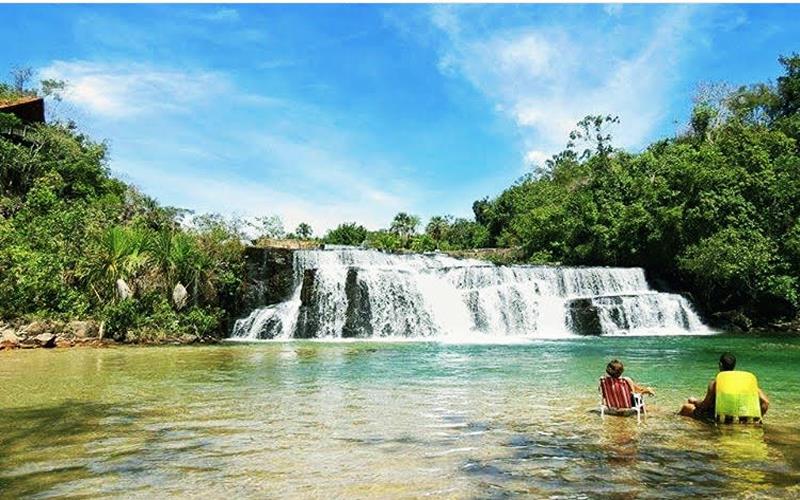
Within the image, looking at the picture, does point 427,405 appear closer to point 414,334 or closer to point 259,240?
point 414,334

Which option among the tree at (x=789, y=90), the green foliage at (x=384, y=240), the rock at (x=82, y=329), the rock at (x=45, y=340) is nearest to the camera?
the rock at (x=45, y=340)

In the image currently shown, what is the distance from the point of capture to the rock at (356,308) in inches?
919

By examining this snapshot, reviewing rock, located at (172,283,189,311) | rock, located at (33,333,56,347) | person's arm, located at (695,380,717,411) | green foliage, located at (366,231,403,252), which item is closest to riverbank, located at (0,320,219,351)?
rock, located at (33,333,56,347)

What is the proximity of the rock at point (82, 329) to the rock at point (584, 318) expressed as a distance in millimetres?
17498

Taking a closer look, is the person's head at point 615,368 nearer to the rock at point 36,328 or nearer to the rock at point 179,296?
the rock at point 36,328

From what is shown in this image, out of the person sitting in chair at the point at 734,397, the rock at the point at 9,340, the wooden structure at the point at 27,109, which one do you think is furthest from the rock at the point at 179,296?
the person sitting in chair at the point at 734,397

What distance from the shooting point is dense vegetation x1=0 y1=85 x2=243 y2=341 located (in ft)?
64.8

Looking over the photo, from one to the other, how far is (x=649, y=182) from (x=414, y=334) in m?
17.0

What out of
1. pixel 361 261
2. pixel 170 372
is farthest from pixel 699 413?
pixel 361 261

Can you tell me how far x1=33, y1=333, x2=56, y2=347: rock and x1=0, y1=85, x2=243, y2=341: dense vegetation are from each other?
1535 mm

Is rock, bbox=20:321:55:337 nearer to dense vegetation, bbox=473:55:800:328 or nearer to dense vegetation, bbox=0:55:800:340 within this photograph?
dense vegetation, bbox=0:55:800:340

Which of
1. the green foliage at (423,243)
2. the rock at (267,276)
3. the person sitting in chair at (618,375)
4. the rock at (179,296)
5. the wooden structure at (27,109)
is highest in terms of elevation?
the wooden structure at (27,109)

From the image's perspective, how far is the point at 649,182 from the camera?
3284 cm

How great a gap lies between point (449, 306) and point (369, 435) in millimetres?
18274
